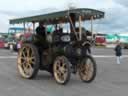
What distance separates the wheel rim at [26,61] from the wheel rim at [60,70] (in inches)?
42.1

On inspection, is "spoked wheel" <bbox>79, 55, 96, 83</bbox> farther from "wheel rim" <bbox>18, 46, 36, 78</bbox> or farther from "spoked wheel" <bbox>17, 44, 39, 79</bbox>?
"wheel rim" <bbox>18, 46, 36, 78</bbox>

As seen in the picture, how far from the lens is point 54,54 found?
14461 mm

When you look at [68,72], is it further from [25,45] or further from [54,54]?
[25,45]

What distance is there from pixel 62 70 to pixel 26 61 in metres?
2.21

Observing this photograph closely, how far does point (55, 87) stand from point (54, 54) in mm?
1577

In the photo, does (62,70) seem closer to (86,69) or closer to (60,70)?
(60,70)

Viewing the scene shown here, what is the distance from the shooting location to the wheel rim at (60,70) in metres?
13.8

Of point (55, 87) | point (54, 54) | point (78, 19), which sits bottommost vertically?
point (55, 87)

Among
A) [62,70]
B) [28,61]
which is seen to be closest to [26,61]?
[28,61]

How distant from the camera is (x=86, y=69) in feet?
47.7

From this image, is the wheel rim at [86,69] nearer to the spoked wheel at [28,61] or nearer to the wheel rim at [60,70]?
the wheel rim at [60,70]

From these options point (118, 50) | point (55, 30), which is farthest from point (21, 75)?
point (118, 50)

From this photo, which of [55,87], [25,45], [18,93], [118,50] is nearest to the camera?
[18,93]

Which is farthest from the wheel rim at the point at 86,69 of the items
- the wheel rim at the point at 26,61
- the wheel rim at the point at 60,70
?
the wheel rim at the point at 26,61
